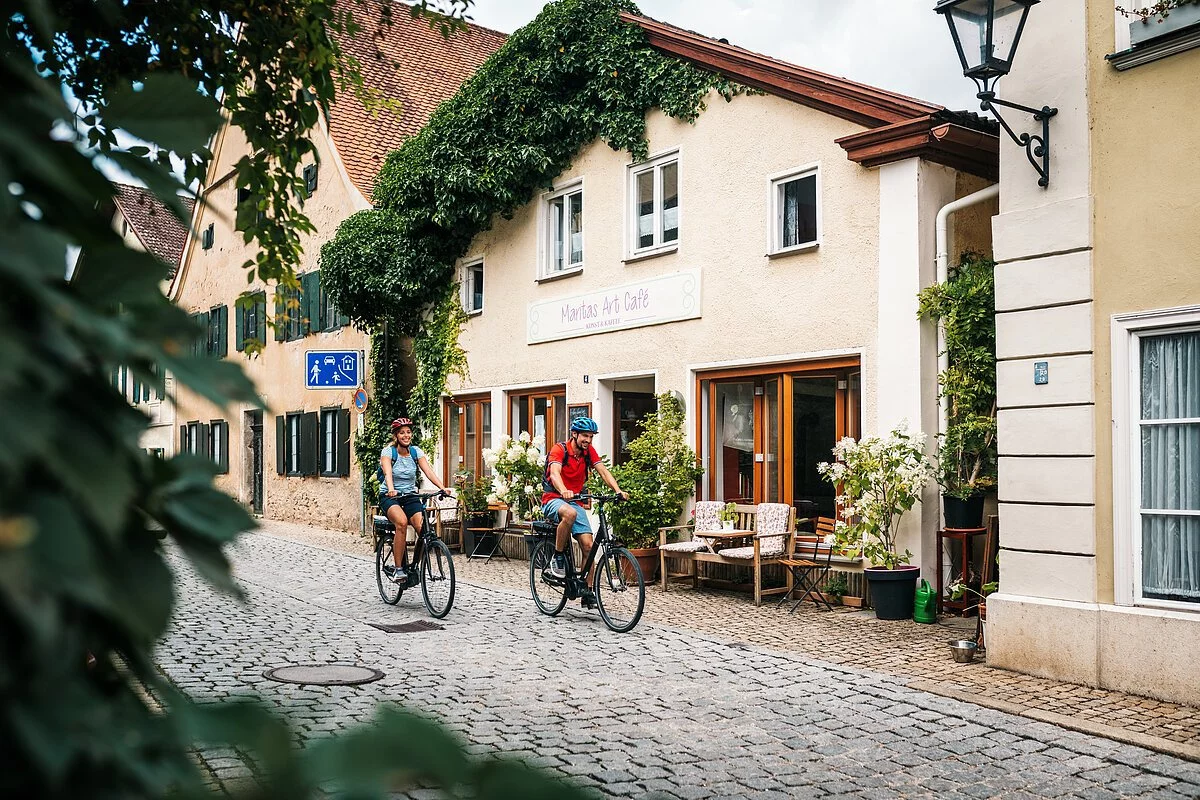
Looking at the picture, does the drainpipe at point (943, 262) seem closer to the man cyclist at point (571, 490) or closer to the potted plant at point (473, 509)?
the man cyclist at point (571, 490)

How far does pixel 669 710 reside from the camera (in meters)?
6.68

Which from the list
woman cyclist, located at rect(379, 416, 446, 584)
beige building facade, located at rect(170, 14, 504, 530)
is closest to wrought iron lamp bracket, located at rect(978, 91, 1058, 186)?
woman cyclist, located at rect(379, 416, 446, 584)

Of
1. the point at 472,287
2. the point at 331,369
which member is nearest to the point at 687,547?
the point at 331,369

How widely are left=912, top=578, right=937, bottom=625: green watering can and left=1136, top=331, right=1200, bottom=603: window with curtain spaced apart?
3.16 m

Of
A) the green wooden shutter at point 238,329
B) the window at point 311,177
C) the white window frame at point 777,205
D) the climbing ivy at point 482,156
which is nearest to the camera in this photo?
the white window frame at point 777,205

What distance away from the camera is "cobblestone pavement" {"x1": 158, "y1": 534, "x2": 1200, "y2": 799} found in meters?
5.24

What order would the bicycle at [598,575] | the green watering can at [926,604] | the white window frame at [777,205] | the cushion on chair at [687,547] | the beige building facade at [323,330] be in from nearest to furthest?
the bicycle at [598,575], the green watering can at [926,604], the cushion on chair at [687,547], the white window frame at [777,205], the beige building facade at [323,330]

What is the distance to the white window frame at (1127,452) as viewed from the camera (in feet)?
23.6

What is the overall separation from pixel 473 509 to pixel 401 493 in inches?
241

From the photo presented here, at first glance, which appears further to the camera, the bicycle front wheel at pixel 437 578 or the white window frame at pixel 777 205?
the white window frame at pixel 777 205

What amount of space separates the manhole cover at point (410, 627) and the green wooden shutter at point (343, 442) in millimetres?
12274

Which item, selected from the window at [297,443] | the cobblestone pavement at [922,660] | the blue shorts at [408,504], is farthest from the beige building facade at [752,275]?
the window at [297,443]

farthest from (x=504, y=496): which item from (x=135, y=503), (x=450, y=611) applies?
(x=135, y=503)

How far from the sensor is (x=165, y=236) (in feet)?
124
